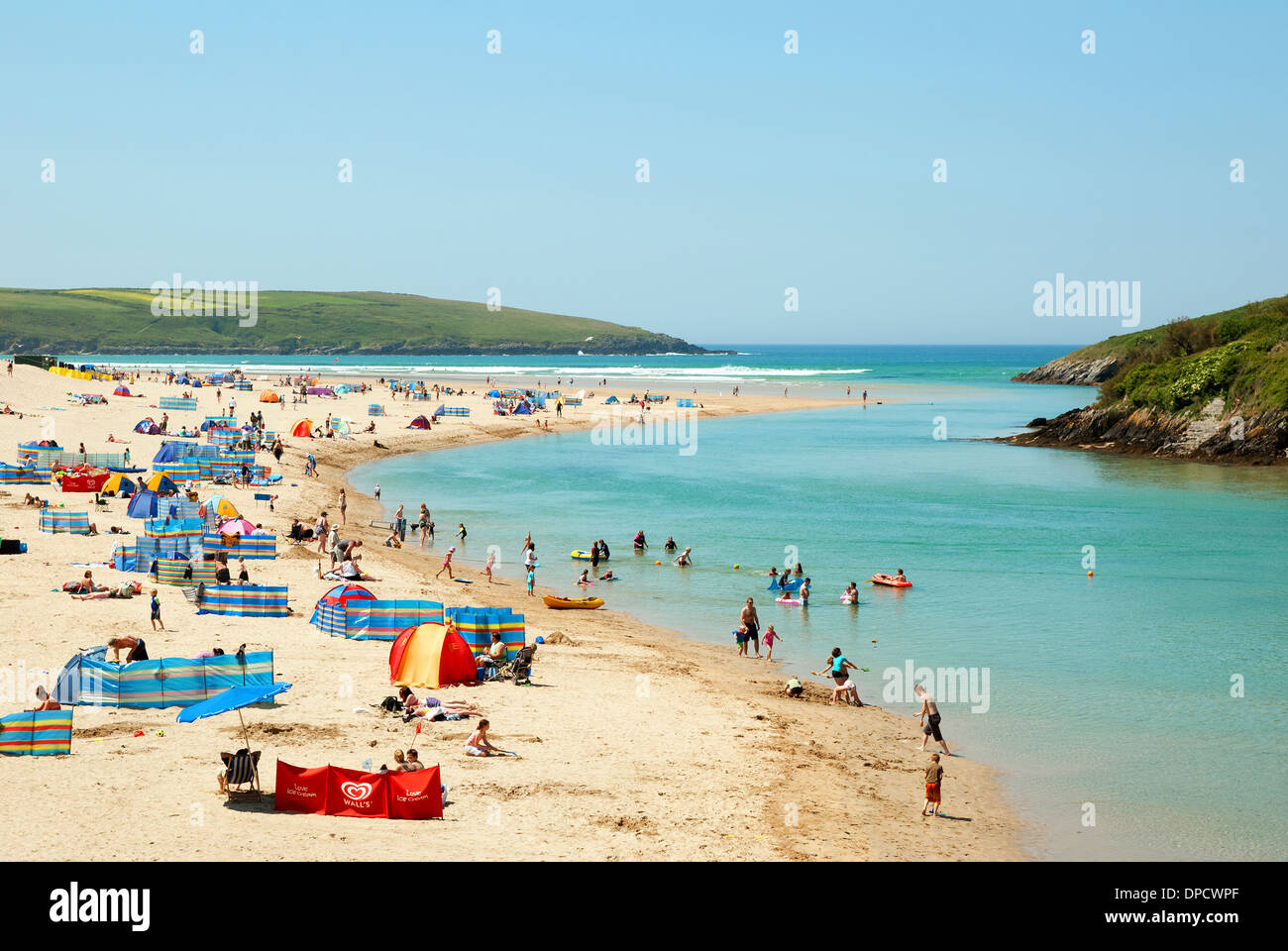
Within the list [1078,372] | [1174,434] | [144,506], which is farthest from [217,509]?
[1078,372]

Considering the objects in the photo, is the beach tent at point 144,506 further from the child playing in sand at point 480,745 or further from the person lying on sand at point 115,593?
the child playing in sand at point 480,745

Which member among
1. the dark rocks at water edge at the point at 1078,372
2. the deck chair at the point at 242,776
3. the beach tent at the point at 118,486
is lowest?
the deck chair at the point at 242,776

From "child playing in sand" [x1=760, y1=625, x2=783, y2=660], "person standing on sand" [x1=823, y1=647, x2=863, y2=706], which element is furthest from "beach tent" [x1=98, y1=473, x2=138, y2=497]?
"person standing on sand" [x1=823, y1=647, x2=863, y2=706]

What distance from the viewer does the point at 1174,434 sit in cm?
6525

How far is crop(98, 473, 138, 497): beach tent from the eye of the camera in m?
38.2

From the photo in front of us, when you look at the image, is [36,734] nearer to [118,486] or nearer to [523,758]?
[523,758]

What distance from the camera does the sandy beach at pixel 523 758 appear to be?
43.0ft

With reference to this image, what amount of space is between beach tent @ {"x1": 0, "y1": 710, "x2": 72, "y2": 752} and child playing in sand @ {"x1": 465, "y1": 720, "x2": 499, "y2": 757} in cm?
564

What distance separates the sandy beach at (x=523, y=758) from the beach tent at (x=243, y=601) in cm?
40

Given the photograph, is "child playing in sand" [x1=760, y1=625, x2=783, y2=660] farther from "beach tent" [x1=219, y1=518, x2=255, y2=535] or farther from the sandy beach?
"beach tent" [x1=219, y1=518, x2=255, y2=535]

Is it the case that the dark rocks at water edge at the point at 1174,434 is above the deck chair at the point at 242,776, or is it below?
above

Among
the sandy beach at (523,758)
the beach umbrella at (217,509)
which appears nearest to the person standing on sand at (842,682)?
the sandy beach at (523,758)

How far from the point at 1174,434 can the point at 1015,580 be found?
39.1 m
